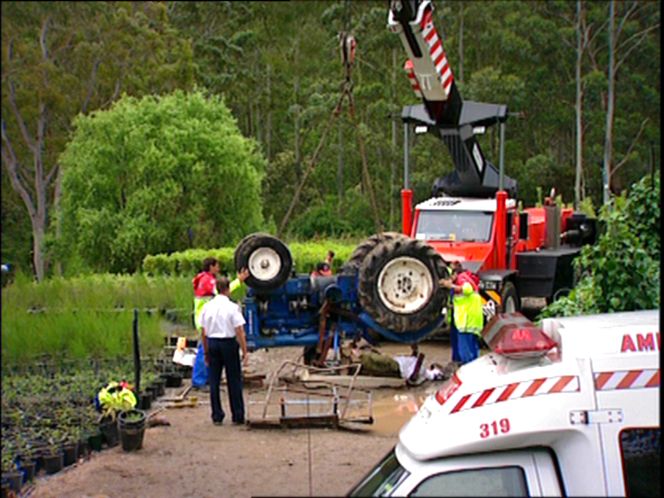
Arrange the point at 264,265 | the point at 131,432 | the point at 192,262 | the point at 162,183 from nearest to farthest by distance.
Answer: the point at 131,432 < the point at 264,265 < the point at 192,262 < the point at 162,183

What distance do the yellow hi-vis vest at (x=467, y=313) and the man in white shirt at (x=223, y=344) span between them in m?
2.97

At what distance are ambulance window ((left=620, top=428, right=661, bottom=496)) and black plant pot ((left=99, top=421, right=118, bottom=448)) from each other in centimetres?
690

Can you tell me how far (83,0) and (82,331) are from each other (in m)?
6.58

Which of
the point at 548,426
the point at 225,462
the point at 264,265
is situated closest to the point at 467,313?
the point at 264,265

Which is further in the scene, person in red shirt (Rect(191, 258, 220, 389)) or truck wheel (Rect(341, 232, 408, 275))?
truck wheel (Rect(341, 232, 408, 275))

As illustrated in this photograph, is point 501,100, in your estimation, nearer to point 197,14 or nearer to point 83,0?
point 197,14

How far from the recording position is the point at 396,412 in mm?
11102

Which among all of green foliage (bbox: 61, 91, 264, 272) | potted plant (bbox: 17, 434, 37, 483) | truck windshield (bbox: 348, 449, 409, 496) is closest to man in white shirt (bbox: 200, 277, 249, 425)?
potted plant (bbox: 17, 434, 37, 483)

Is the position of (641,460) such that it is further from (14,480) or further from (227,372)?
(227,372)

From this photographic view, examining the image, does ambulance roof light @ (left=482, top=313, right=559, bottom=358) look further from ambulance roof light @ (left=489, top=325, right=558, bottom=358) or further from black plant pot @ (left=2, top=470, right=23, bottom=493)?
black plant pot @ (left=2, top=470, right=23, bottom=493)

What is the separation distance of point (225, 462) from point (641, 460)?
6.07 meters

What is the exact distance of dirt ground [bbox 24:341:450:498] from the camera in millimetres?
8227

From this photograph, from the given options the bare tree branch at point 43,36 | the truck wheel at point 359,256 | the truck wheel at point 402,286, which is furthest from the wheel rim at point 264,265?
the bare tree branch at point 43,36

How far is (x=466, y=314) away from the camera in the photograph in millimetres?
12117
